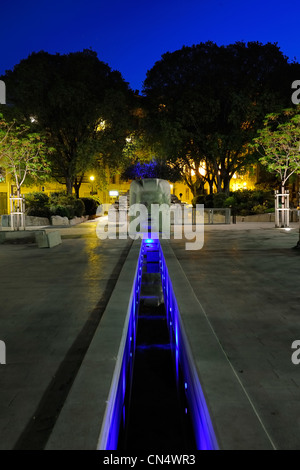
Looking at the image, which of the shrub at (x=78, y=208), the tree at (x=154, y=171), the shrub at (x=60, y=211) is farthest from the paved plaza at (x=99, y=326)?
the tree at (x=154, y=171)

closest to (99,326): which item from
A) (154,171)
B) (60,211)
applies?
(60,211)

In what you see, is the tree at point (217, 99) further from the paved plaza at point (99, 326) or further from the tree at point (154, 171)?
the paved plaza at point (99, 326)

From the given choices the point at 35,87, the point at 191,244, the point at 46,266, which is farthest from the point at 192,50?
the point at 46,266

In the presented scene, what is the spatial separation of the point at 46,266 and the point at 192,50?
30.8 m

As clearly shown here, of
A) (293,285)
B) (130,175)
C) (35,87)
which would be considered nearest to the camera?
(293,285)

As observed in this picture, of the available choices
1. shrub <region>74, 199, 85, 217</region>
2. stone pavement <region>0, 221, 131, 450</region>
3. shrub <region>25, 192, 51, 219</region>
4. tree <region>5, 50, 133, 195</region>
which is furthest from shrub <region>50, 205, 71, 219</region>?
stone pavement <region>0, 221, 131, 450</region>

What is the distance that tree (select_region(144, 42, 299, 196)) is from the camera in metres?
30.9

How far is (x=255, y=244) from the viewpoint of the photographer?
14141mm

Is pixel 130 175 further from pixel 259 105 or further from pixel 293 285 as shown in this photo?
pixel 293 285

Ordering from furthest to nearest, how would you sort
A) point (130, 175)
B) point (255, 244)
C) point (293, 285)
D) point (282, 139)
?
point (130, 175), point (282, 139), point (255, 244), point (293, 285)

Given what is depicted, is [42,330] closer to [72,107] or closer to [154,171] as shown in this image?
[72,107]

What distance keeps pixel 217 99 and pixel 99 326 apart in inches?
1178

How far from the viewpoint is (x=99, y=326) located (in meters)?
4.85

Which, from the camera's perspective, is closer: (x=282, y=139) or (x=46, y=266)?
(x=46, y=266)
